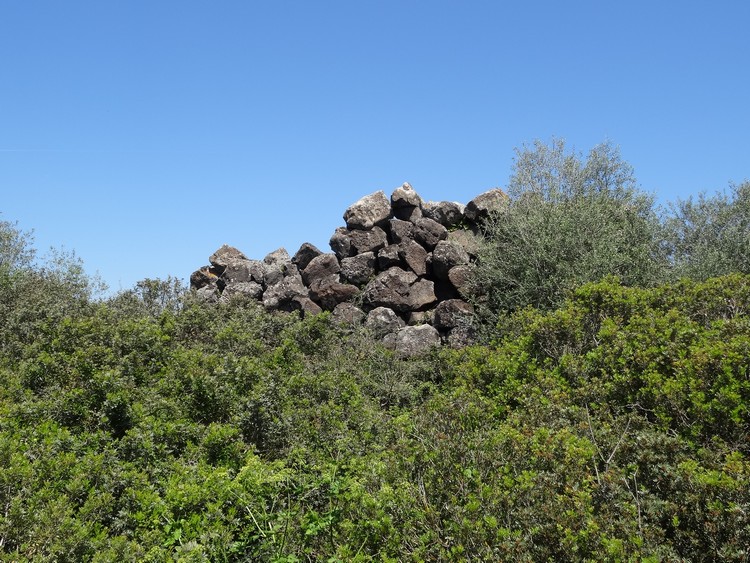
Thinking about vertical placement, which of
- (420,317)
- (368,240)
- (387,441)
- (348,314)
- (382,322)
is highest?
(368,240)

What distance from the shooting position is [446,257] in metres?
16.4

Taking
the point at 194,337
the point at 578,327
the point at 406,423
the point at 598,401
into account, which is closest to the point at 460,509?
the point at 406,423

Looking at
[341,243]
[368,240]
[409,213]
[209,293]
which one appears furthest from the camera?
[209,293]

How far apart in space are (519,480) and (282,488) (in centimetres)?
226

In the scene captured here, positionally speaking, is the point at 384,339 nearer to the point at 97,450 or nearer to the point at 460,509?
the point at 97,450

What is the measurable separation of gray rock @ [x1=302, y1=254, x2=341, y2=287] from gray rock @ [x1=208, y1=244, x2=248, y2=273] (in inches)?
154

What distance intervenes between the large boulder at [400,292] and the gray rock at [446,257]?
44 cm

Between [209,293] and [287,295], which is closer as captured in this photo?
[287,295]

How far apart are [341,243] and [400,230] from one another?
1816 millimetres

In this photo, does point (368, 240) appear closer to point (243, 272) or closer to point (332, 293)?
point (332, 293)

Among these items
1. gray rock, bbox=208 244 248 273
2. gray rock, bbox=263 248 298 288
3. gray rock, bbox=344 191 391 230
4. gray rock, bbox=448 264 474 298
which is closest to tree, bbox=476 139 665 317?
gray rock, bbox=448 264 474 298

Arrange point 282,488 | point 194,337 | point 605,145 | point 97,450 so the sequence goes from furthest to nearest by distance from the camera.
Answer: point 605,145, point 194,337, point 97,450, point 282,488

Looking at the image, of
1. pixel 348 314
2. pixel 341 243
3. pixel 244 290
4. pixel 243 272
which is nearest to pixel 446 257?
pixel 348 314

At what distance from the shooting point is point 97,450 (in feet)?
23.6
